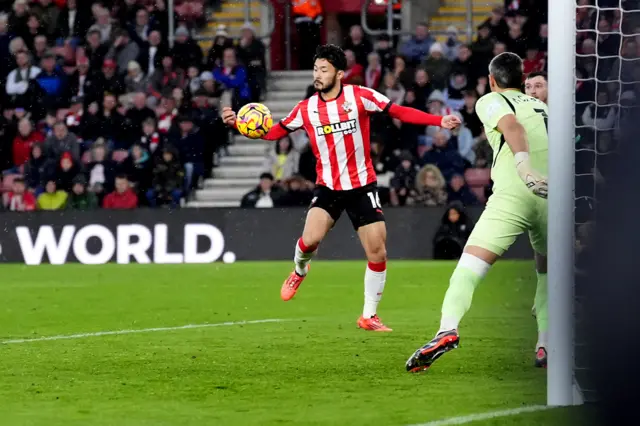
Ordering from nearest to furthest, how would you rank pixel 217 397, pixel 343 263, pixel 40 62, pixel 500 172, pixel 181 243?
pixel 217 397, pixel 500 172, pixel 343 263, pixel 181 243, pixel 40 62

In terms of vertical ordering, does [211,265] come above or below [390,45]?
below

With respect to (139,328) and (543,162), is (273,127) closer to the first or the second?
(139,328)

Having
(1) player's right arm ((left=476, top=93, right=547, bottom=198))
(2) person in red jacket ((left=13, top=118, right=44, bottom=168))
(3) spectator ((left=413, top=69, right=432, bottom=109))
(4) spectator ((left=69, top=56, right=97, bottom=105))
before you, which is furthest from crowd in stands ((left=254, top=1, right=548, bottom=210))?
(1) player's right arm ((left=476, top=93, right=547, bottom=198))

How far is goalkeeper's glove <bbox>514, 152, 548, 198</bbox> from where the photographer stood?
5.25 metres

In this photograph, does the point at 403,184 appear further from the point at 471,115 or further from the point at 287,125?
the point at 287,125

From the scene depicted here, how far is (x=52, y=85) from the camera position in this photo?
21.5 m

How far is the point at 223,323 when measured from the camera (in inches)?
367

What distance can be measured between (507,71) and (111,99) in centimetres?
1541

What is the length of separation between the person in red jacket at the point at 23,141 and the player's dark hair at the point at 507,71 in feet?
52.2

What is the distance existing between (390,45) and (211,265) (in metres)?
5.90

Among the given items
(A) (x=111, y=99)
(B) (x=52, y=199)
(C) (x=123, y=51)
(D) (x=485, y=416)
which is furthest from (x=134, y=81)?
(D) (x=485, y=416)

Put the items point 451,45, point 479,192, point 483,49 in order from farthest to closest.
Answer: point 451,45, point 483,49, point 479,192

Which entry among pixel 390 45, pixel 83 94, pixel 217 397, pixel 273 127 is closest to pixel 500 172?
pixel 217 397

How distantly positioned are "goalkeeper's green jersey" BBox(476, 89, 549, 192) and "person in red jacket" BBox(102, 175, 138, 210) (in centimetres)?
1371
